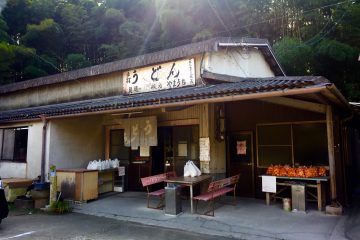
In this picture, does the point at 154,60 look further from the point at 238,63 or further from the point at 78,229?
the point at 78,229

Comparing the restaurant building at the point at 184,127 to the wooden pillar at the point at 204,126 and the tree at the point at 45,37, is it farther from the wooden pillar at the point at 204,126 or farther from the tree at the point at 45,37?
the tree at the point at 45,37

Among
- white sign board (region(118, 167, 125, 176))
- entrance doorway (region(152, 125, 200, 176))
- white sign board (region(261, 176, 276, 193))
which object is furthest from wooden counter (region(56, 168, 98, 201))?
white sign board (region(261, 176, 276, 193))

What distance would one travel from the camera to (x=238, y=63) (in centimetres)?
1094

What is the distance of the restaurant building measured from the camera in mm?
8656

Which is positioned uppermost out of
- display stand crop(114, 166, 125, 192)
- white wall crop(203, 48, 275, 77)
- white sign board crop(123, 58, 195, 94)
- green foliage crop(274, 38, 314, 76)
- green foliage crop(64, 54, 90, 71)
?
green foliage crop(64, 54, 90, 71)

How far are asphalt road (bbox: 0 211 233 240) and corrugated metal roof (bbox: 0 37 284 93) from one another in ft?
18.1

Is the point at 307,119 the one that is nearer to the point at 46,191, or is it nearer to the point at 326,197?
the point at 326,197

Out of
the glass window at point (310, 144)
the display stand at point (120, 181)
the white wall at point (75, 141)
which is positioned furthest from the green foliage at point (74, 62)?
the glass window at point (310, 144)

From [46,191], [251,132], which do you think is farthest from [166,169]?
[46,191]

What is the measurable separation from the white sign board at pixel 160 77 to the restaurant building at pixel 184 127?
4cm

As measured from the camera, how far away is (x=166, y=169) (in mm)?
10492

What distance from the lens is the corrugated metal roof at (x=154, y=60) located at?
9461 millimetres

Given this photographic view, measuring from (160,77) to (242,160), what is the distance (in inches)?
158

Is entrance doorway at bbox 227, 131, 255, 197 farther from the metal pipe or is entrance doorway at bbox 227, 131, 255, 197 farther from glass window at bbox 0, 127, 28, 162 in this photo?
glass window at bbox 0, 127, 28, 162
